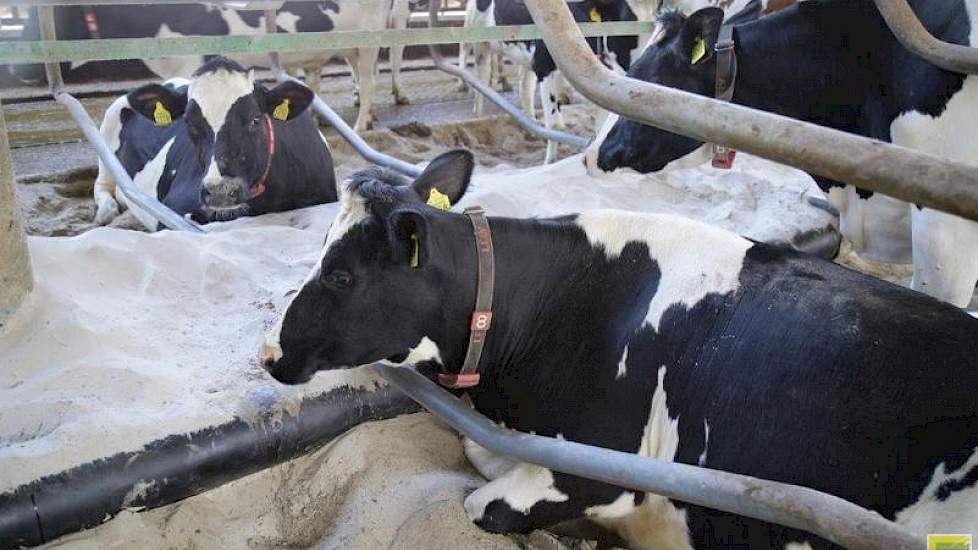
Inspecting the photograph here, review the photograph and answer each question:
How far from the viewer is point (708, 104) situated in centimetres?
124

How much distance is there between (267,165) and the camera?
4.71m

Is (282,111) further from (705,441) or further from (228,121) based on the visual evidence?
(705,441)

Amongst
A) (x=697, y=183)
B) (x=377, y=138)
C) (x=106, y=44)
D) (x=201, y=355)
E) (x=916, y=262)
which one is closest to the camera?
(x=201, y=355)

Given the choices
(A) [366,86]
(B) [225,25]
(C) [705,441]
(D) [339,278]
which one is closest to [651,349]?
(C) [705,441]

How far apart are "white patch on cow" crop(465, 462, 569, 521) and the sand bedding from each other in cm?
7

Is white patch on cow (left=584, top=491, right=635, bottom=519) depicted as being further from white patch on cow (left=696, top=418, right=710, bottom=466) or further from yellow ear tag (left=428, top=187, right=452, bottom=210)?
yellow ear tag (left=428, top=187, right=452, bottom=210)

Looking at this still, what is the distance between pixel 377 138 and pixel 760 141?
657 cm

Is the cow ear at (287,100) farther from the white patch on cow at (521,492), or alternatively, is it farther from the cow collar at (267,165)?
the white patch on cow at (521,492)

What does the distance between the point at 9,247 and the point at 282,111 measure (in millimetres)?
2465

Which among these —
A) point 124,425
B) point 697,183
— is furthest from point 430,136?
point 124,425

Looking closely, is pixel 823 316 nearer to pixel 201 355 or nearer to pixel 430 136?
pixel 201 355

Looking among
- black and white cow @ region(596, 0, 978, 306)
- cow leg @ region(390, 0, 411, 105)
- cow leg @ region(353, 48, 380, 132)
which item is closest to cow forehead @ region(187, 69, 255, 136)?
black and white cow @ region(596, 0, 978, 306)

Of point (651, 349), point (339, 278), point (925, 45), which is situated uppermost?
point (925, 45)

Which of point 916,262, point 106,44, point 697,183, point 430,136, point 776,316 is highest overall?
point 106,44
